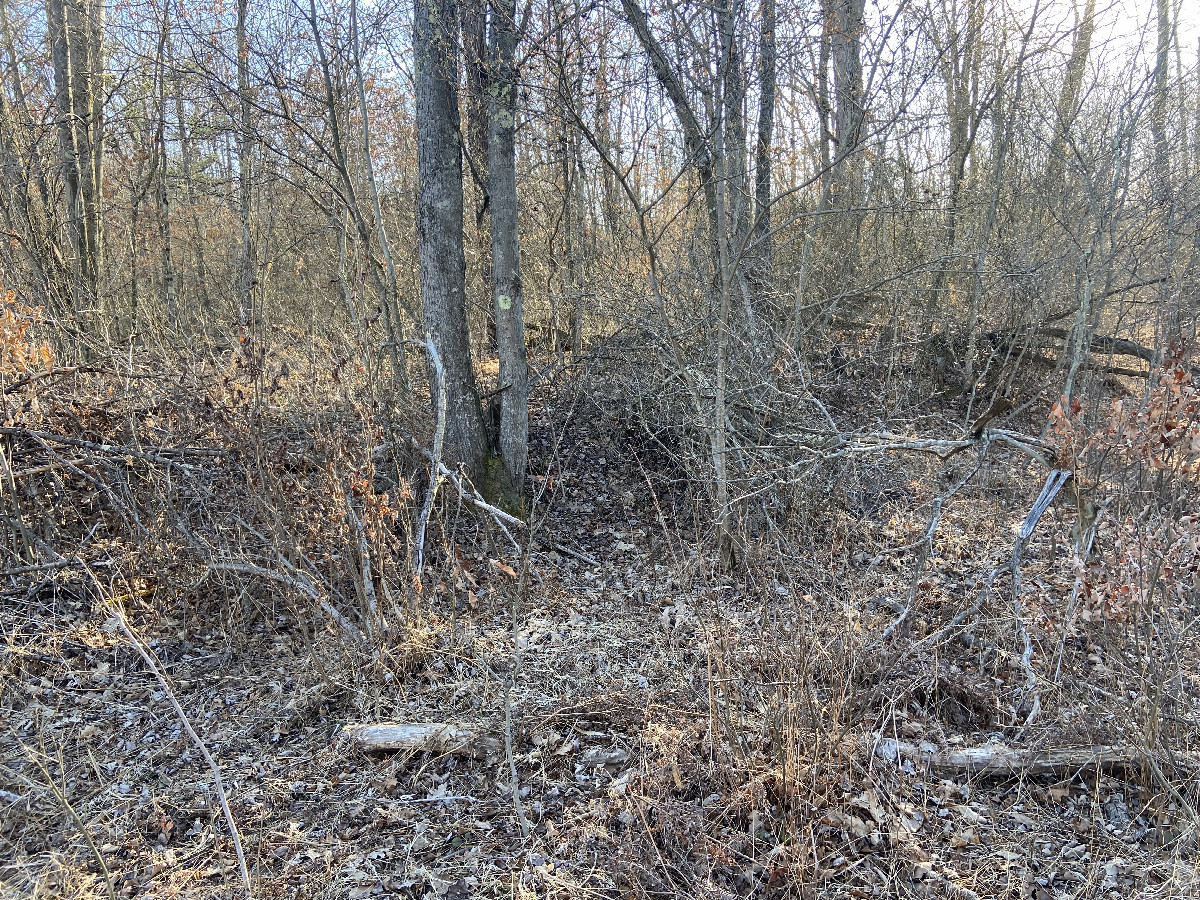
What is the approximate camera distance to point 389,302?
732 centimetres

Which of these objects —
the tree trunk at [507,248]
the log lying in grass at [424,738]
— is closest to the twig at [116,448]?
the tree trunk at [507,248]

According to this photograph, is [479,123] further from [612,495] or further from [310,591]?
[310,591]

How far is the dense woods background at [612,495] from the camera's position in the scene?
304cm

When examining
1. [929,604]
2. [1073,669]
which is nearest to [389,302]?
[929,604]

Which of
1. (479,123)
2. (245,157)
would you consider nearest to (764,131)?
(479,123)

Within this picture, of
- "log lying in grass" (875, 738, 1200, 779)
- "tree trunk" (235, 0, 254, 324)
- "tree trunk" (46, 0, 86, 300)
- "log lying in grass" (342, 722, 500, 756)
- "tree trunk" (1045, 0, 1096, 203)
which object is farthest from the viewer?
"tree trunk" (46, 0, 86, 300)

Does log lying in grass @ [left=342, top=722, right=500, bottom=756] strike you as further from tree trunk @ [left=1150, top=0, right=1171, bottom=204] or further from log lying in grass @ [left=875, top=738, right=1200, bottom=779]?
tree trunk @ [left=1150, top=0, right=1171, bottom=204]

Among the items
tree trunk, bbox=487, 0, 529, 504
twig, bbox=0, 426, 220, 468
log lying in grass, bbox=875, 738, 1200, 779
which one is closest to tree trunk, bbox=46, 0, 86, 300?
twig, bbox=0, 426, 220, 468

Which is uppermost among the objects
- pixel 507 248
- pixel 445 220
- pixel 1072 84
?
pixel 1072 84

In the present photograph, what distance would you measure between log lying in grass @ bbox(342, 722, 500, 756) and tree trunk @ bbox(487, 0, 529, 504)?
112 inches

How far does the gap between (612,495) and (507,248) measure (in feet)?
8.13

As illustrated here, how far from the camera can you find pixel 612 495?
6930 mm

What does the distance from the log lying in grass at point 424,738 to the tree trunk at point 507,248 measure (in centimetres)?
285

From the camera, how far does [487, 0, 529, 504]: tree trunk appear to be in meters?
5.58
